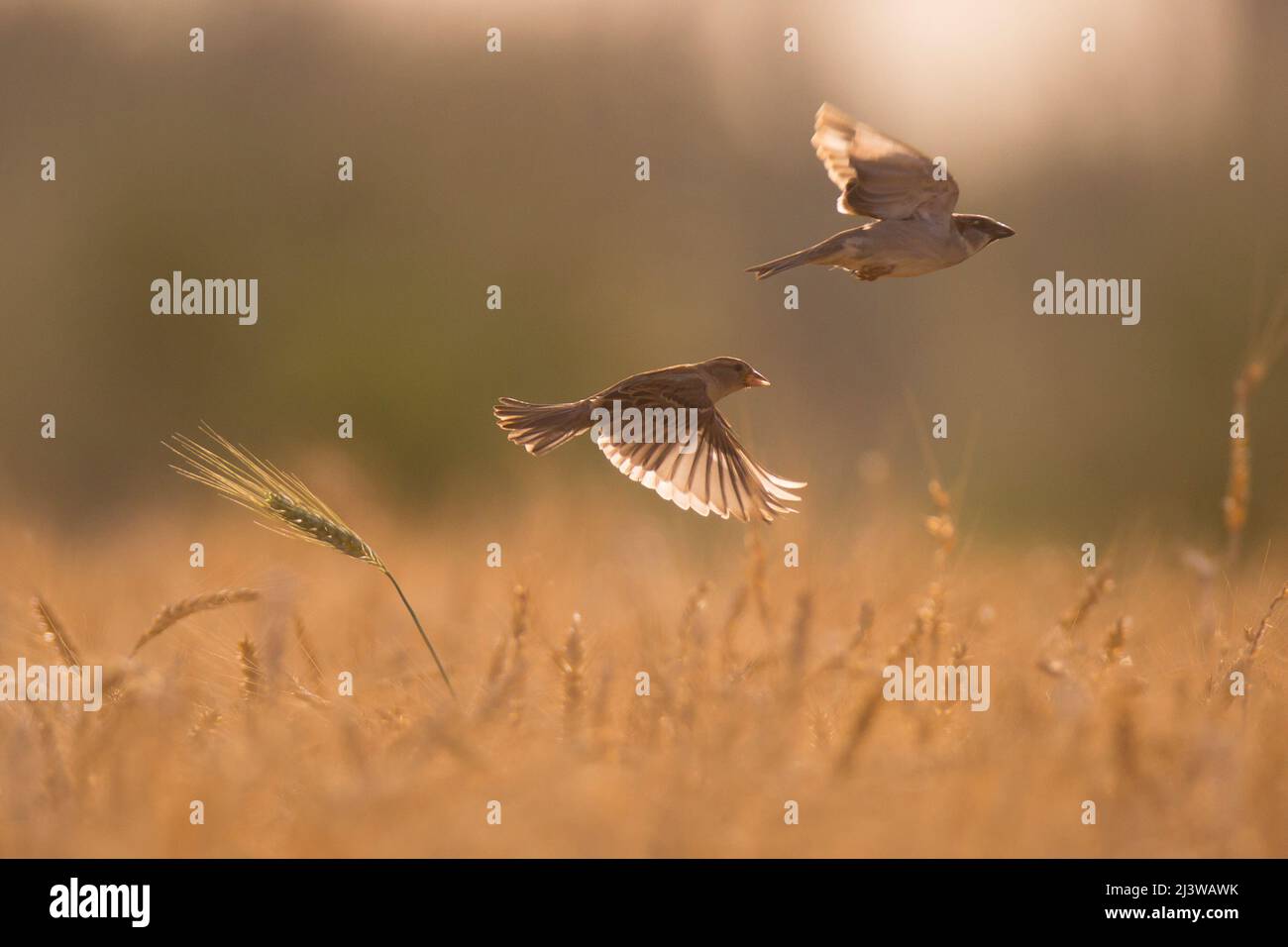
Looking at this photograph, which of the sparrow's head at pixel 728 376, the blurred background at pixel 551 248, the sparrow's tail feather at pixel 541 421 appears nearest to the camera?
the sparrow's tail feather at pixel 541 421

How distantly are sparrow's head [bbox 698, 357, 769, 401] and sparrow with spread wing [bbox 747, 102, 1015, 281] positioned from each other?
78cm

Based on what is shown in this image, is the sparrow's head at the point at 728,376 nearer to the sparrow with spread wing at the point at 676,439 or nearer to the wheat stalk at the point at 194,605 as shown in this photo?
the sparrow with spread wing at the point at 676,439

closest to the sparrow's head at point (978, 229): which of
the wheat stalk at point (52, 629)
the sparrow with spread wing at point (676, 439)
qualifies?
the sparrow with spread wing at point (676, 439)

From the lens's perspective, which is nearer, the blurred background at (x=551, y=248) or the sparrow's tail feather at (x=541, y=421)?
the sparrow's tail feather at (x=541, y=421)

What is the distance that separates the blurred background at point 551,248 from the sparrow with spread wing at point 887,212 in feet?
21.5

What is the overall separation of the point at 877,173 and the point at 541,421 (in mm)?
1506

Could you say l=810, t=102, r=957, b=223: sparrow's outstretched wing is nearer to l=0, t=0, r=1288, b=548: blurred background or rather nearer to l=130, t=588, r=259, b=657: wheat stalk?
l=130, t=588, r=259, b=657: wheat stalk

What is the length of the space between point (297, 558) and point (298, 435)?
227 inches

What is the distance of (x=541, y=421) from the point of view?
15.0 ft

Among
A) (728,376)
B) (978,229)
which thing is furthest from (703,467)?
(978,229)

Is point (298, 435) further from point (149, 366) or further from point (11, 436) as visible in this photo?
point (11, 436)

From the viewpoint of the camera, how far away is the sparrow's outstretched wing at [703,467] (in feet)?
14.0

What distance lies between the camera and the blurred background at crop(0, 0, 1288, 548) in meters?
11.7

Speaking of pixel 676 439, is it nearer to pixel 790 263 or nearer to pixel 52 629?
pixel 790 263
